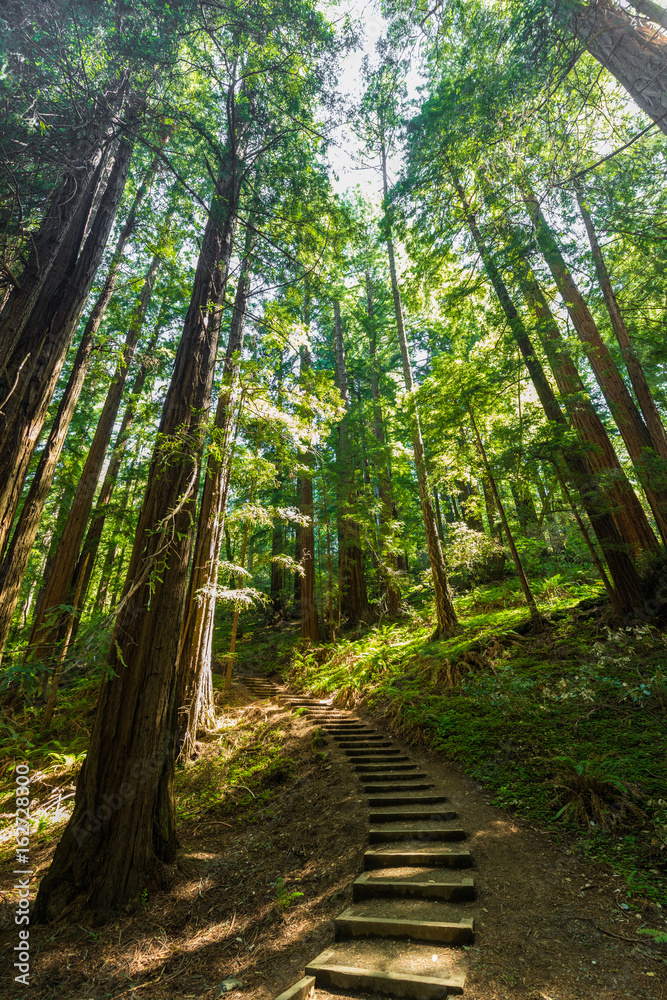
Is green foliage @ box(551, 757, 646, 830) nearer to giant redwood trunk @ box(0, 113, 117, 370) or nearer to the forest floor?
the forest floor

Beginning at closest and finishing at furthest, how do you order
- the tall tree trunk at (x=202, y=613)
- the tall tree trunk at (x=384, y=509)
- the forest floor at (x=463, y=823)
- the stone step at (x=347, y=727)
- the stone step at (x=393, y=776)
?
the forest floor at (x=463, y=823)
the stone step at (x=393, y=776)
the tall tree trunk at (x=202, y=613)
the stone step at (x=347, y=727)
the tall tree trunk at (x=384, y=509)

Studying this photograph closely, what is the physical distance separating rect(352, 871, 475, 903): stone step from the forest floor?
6.1 inches

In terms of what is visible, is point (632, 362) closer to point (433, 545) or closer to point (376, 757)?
point (433, 545)

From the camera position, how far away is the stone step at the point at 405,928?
266 centimetres

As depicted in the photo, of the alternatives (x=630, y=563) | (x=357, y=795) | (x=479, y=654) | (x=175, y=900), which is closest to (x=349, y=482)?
(x=479, y=654)

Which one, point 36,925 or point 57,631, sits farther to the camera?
point 57,631

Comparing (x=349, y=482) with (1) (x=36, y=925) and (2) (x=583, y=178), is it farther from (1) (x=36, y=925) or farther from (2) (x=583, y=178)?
(1) (x=36, y=925)

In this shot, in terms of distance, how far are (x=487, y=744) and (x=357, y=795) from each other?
1.87 metres

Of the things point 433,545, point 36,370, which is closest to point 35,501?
point 36,370

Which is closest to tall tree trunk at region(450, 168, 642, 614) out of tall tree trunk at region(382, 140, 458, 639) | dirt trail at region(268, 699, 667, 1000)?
tall tree trunk at region(382, 140, 458, 639)

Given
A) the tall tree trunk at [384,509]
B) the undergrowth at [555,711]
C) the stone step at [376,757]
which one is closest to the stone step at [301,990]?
the undergrowth at [555,711]

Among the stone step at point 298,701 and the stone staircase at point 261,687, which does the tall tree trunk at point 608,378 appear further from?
the stone staircase at point 261,687

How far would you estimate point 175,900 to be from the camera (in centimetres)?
351

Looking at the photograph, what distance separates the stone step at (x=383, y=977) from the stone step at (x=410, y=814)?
5.39 ft
